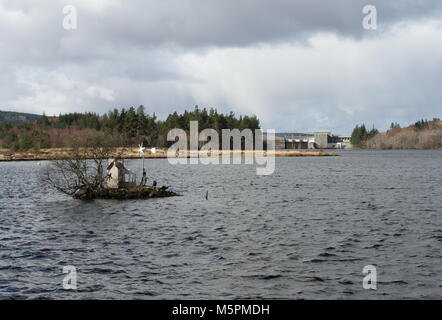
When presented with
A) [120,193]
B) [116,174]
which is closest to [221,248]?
[120,193]

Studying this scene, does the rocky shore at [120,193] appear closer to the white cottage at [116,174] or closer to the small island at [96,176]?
the small island at [96,176]

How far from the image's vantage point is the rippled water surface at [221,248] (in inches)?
800

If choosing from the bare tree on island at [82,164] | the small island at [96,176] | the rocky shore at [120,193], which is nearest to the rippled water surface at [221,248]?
the rocky shore at [120,193]

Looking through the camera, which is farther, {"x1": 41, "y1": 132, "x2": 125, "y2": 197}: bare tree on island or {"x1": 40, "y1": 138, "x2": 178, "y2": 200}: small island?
{"x1": 40, "y1": 138, "x2": 178, "y2": 200}: small island

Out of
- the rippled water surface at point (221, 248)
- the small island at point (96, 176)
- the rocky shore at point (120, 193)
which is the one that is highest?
the small island at point (96, 176)

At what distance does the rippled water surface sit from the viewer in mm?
20328

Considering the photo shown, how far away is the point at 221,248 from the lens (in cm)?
2788

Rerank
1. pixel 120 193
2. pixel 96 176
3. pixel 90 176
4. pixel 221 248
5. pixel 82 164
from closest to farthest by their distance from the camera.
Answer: pixel 221 248 < pixel 82 164 < pixel 120 193 < pixel 96 176 < pixel 90 176

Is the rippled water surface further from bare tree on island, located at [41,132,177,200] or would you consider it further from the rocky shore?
bare tree on island, located at [41,132,177,200]

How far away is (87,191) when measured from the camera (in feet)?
163

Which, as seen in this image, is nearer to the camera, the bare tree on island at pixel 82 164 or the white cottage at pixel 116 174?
the bare tree on island at pixel 82 164

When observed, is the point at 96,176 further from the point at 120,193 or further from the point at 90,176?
the point at 120,193

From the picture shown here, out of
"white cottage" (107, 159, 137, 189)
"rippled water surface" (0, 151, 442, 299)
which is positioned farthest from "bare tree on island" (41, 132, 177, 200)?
"rippled water surface" (0, 151, 442, 299)
